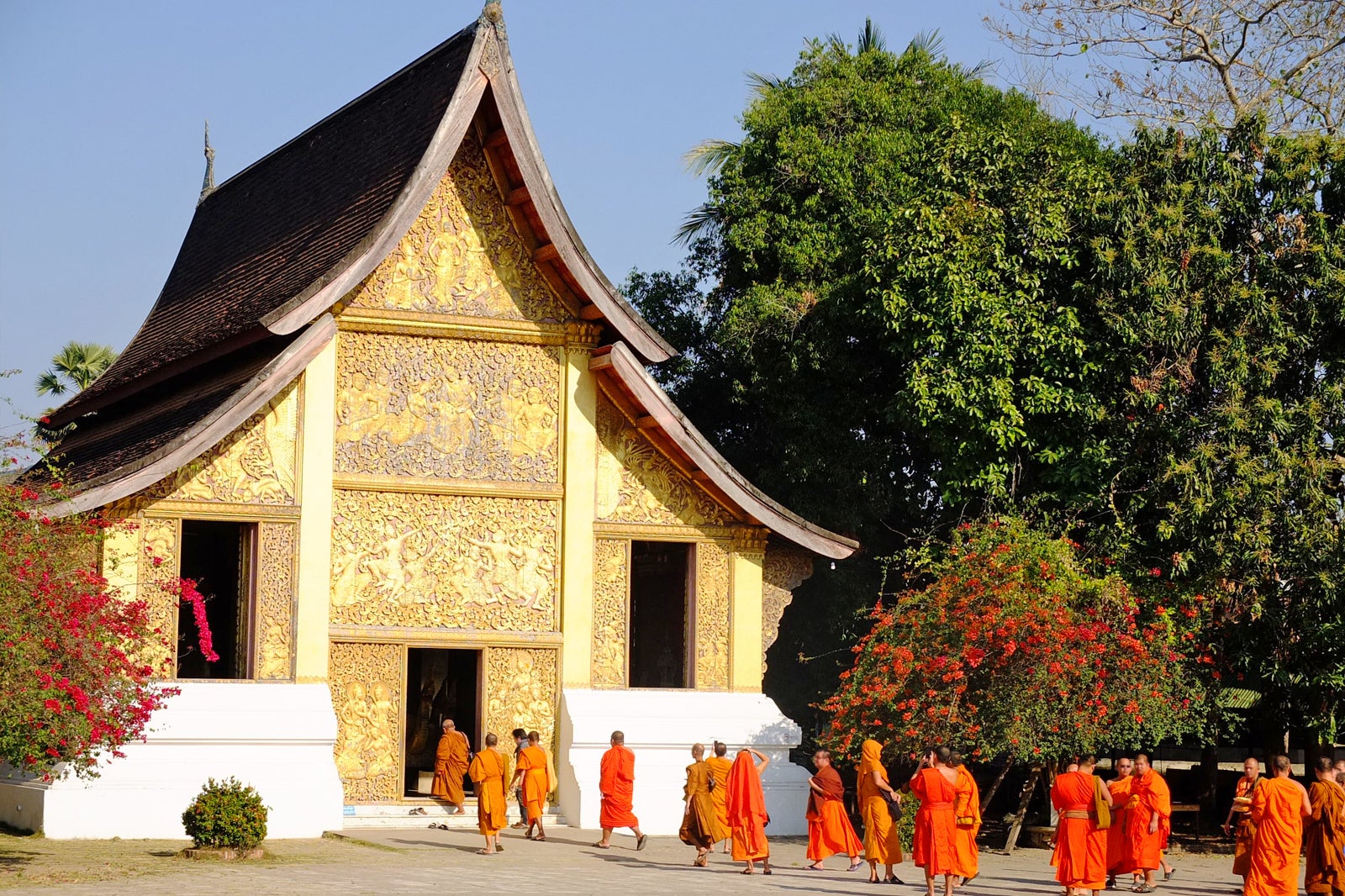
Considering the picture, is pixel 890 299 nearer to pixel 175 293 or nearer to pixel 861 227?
pixel 861 227

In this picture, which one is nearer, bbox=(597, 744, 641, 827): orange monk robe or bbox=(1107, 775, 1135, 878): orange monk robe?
bbox=(1107, 775, 1135, 878): orange monk robe

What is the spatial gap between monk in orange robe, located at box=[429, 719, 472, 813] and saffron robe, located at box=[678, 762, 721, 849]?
3181 mm

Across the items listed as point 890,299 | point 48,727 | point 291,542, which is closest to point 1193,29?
point 890,299

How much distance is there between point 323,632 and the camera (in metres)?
18.6

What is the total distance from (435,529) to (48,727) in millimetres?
6426

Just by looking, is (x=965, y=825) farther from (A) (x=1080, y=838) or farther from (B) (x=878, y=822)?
(B) (x=878, y=822)

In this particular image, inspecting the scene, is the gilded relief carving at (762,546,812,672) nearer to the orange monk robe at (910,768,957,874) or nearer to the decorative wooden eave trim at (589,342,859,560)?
the decorative wooden eave trim at (589,342,859,560)

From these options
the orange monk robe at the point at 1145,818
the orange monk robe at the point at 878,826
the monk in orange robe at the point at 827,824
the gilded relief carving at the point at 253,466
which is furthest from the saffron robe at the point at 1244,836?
the gilded relief carving at the point at 253,466

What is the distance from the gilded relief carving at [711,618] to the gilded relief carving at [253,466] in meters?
4.95

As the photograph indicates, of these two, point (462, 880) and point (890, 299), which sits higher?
point (890, 299)

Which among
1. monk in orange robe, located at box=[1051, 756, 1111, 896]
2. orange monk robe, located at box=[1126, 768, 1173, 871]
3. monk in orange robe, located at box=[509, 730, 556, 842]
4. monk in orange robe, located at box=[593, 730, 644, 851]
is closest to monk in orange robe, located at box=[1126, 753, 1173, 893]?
orange monk robe, located at box=[1126, 768, 1173, 871]

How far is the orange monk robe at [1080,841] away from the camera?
15.3m

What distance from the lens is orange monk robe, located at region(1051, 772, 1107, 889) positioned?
1531 cm

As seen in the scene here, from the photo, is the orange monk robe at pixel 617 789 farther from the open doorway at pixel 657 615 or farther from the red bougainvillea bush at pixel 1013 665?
the open doorway at pixel 657 615
